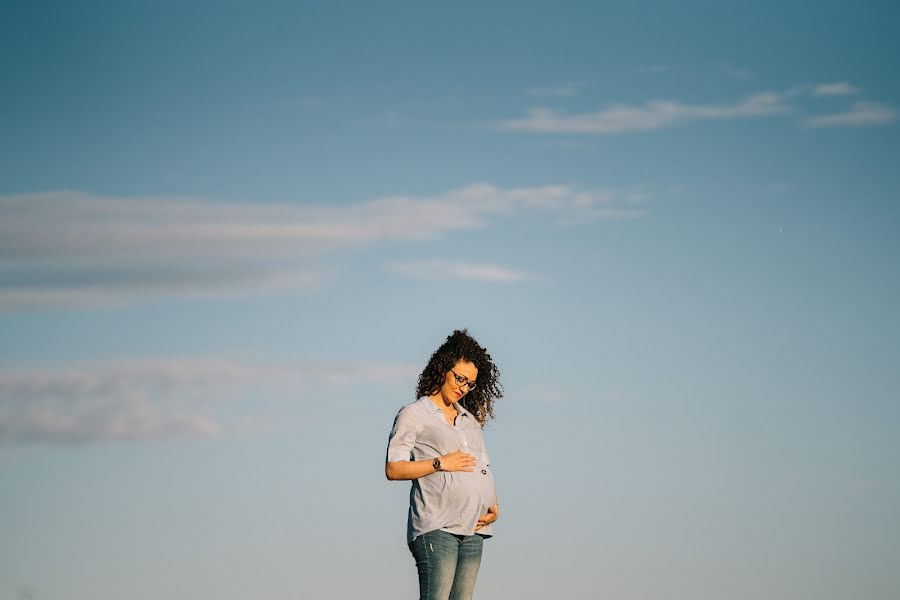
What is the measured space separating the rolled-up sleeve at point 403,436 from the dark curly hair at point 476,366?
33cm

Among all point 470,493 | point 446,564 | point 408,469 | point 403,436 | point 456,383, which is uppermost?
point 456,383

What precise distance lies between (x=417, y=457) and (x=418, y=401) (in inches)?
16.0

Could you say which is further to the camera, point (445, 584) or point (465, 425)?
point (465, 425)

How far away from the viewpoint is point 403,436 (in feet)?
31.4

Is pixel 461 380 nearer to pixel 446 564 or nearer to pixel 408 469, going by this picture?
pixel 408 469

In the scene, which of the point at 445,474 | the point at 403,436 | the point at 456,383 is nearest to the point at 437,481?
the point at 445,474

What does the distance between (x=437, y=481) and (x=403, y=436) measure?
1.33 feet

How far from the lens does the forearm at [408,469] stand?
942cm

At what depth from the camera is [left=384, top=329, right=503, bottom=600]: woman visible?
9.45 m

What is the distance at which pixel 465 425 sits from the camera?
1001cm

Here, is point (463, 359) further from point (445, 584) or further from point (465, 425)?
point (445, 584)

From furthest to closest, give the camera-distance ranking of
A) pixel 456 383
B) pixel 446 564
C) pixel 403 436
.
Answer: pixel 456 383 < pixel 403 436 < pixel 446 564

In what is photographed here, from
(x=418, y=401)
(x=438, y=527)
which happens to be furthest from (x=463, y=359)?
(x=438, y=527)

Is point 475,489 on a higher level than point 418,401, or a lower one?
lower
